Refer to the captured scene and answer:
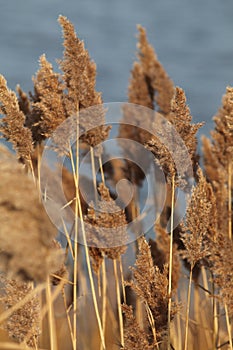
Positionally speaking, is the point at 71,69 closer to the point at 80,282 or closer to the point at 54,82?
the point at 54,82

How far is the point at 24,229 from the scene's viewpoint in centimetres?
152

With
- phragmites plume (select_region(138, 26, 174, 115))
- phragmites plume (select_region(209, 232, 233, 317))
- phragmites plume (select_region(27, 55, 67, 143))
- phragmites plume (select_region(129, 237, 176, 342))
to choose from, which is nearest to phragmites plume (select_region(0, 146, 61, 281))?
phragmites plume (select_region(129, 237, 176, 342))

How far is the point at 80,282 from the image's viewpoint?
404 cm

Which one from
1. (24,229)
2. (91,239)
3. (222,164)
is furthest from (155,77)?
(24,229)

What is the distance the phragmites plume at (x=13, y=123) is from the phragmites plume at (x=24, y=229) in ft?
3.89

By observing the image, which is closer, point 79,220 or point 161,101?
point 79,220

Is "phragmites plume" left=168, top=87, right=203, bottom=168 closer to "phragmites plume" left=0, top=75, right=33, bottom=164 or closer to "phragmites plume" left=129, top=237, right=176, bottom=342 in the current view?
"phragmites plume" left=129, top=237, right=176, bottom=342

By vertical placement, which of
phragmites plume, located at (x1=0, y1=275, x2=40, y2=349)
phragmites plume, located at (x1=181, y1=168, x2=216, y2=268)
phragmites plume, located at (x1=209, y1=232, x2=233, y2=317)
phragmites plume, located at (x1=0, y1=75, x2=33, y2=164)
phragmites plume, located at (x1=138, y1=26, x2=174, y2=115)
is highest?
phragmites plume, located at (x1=138, y1=26, x2=174, y2=115)

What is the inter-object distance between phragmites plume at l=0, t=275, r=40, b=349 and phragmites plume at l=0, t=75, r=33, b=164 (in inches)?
25.5

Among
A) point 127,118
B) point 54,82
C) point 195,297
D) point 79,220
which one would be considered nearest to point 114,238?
point 79,220

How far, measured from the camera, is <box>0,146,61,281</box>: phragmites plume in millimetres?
1515

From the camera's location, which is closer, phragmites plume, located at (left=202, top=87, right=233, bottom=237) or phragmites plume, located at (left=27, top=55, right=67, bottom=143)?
phragmites plume, located at (left=27, top=55, right=67, bottom=143)

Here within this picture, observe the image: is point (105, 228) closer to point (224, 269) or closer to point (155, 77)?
point (224, 269)

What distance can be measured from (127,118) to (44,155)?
173cm
